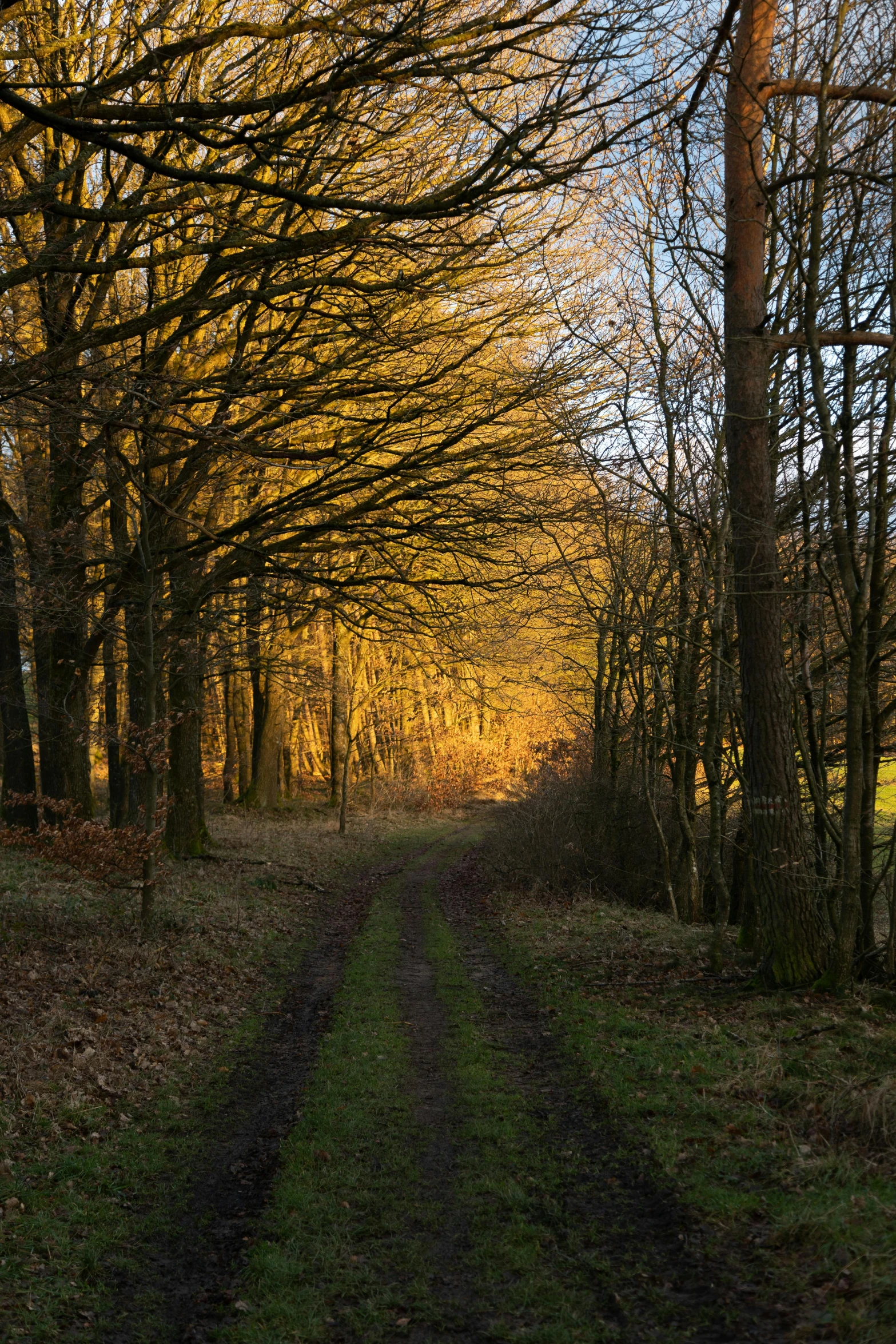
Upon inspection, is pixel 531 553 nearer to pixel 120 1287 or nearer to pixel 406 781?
pixel 120 1287

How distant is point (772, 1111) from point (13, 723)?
14.3m

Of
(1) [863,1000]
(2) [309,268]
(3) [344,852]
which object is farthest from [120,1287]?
(3) [344,852]

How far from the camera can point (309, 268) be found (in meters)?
9.62

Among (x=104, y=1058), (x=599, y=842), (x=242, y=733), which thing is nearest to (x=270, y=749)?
(x=242, y=733)

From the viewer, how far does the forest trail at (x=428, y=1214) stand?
405 cm

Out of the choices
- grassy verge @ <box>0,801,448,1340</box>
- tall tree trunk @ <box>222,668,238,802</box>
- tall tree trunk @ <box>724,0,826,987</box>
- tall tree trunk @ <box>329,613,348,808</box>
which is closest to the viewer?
grassy verge @ <box>0,801,448,1340</box>

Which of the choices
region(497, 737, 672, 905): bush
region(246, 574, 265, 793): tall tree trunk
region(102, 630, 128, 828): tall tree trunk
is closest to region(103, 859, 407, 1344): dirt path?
region(246, 574, 265, 793): tall tree trunk

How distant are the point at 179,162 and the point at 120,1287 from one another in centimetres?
1153

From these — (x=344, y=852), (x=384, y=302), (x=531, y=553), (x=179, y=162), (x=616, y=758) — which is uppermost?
(x=179, y=162)

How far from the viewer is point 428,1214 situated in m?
4.99

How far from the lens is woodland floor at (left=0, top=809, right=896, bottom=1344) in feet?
13.5

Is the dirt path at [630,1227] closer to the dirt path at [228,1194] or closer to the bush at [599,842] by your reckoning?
the dirt path at [228,1194]

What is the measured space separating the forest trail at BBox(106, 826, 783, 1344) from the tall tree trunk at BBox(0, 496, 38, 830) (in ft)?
30.8

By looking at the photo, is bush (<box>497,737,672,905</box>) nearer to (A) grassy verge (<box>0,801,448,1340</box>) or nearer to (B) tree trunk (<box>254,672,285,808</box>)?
(A) grassy verge (<box>0,801,448,1340</box>)
